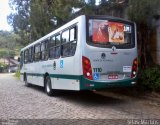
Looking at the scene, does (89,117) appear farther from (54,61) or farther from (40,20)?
(40,20)

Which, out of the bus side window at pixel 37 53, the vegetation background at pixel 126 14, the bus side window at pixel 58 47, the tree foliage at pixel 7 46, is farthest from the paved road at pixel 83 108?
the tree foliage at pixel 7 46

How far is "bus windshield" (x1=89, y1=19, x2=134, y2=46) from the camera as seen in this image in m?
11.7

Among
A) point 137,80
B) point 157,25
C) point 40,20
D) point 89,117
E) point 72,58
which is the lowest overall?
point 89,117

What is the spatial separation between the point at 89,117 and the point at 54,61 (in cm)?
522

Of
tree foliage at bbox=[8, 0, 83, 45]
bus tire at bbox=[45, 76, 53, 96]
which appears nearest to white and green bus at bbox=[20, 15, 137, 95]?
bus tire at bbox=[45, 76, 53, 96]

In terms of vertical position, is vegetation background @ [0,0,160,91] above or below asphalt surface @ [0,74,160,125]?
above

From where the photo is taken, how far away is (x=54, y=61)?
570 inches

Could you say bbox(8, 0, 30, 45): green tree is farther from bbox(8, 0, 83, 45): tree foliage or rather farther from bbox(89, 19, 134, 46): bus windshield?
bbox(89, 19, 134, 46): bus windshield

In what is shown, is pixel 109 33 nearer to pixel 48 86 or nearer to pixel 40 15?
pixel 48 86

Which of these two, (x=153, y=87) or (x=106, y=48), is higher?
(x=106, y=48)

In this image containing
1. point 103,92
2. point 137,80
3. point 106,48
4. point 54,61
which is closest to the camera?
point 106,48

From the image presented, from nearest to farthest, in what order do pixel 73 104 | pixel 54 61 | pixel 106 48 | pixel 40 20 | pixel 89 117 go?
pixel 89 117
pixel 106 48
pixel 73 104
pixel 54 61
pixel 40 20

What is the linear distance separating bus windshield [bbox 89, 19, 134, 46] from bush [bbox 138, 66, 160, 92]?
1473 millimetres

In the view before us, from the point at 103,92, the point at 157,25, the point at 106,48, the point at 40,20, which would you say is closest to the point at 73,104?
the point at 106,48
